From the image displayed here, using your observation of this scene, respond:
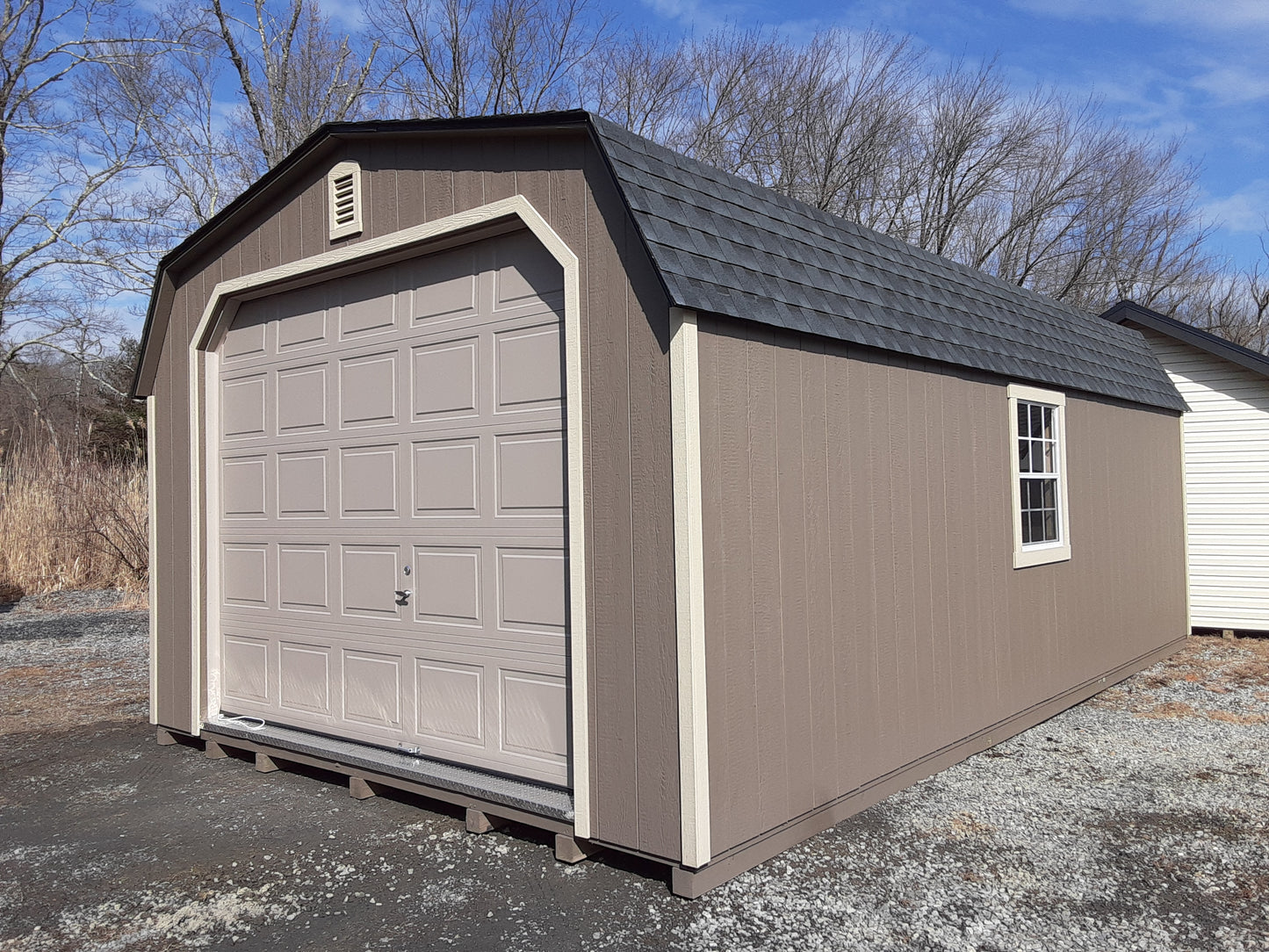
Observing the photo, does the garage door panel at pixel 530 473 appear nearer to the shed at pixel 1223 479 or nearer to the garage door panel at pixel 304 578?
the garage door panel at pixel 304 578

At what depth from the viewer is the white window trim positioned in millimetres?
6109

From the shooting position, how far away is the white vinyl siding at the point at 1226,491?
9.50 meters

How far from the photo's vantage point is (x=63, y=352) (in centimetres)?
1680

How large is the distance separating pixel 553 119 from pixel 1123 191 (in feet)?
67.6

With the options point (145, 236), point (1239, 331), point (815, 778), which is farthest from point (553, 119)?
point (1239, 331)

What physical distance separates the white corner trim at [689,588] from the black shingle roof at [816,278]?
249mm

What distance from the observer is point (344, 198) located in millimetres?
4977

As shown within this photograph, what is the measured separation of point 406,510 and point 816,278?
2.34 meters

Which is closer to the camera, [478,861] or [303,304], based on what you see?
[478,861]

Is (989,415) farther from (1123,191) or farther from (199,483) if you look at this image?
(1123,191)

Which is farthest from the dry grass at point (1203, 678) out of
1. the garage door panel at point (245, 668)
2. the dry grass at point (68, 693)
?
the dry grass at point (68, 693)

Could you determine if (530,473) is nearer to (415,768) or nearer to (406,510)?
(406,510)

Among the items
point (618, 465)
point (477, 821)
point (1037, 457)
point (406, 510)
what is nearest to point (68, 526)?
point (406, 510)

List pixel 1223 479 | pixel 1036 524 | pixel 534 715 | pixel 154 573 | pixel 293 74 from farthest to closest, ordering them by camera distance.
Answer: pixel 293 74 < pixel 1223 479 < pixel 1036 524 < pixel 154 573 < pixel 534 715
